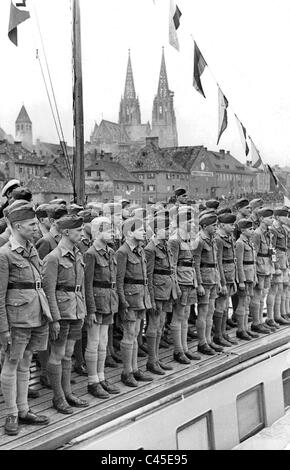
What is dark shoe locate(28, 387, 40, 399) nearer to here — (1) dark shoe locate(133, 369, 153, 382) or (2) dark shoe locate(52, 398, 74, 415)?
(2) dark shoe locate(52, 398, 74, 415)

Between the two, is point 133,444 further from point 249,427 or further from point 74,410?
point 249,427

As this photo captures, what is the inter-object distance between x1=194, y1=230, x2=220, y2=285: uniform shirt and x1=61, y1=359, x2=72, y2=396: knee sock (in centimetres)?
208

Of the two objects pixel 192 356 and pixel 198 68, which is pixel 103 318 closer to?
pixel 192 356

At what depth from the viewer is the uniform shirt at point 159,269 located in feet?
18.4

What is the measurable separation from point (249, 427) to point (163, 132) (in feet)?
26.1

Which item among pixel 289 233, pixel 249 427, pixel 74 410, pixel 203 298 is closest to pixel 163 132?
pixel 289 233

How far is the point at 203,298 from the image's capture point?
631cm

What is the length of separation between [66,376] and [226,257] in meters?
2.82

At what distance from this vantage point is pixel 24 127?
12.0 m

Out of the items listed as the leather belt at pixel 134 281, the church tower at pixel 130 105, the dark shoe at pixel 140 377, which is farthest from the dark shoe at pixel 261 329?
the church tower at pixel 130 105

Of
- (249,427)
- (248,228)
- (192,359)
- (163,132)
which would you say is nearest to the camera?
(249,427)

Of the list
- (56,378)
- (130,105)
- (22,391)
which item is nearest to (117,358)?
(56,378)

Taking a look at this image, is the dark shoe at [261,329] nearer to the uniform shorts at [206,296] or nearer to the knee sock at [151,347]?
the uniform shorts at [206,296]

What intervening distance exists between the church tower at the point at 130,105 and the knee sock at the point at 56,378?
8.77m
